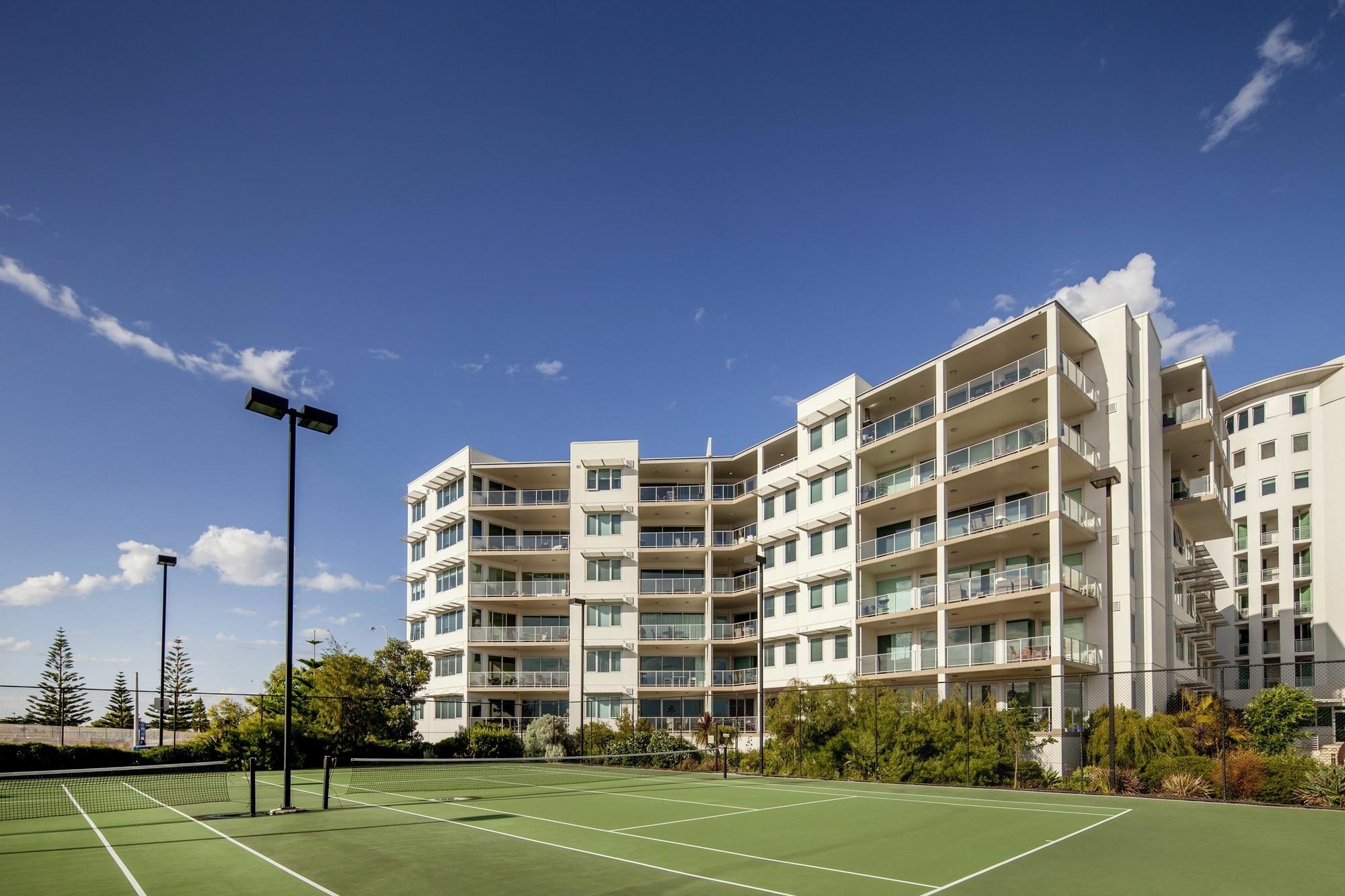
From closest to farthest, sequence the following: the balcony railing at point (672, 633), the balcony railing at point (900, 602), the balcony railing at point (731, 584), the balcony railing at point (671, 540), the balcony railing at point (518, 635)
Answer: the balcony railing at point (900, 602), the balcony railing at point (672, 633), the balcony railing at point (731, 584), the balcony railing at point (518, 635), the balcony railing at point (671, 540)

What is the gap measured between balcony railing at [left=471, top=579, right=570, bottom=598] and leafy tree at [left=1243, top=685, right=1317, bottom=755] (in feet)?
120

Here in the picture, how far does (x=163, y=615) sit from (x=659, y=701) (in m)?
30.2

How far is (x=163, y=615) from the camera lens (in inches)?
1195

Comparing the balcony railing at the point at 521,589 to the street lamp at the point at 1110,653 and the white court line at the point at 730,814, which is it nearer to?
the street lamp at the point at 1110,653

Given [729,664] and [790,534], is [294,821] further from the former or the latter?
[729,664]

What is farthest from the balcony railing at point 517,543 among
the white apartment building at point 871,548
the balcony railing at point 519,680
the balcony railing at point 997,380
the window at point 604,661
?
the balcony railing at point 997,380

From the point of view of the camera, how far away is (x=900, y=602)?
1586 inches

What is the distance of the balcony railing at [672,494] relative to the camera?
5550 centimetres

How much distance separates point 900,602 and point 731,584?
51.5ft

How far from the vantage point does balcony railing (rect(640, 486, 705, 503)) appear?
55.5 m

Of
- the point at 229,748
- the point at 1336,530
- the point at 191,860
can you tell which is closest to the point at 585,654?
the point at 229,748

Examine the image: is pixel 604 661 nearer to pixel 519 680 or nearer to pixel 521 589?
pixel 519 680

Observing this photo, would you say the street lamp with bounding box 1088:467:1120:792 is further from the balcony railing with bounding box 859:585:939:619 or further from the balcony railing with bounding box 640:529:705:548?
the balcony railing with bounding box 640:529:705:548

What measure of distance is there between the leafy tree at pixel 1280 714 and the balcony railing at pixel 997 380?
700 inches
